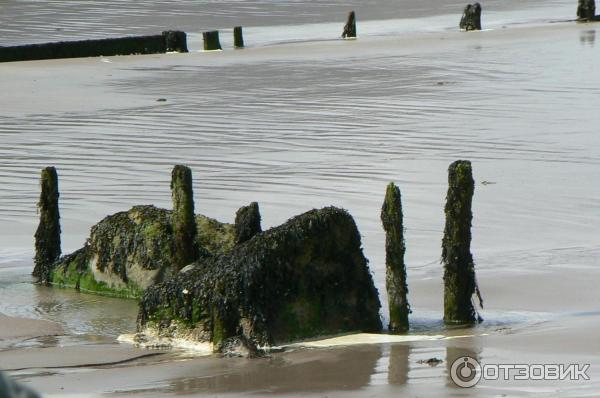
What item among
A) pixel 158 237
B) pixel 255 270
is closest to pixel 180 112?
pixel 158 237

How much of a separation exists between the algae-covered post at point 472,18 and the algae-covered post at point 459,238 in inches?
992

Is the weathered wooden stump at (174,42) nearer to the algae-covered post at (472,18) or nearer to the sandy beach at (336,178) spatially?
the sandy beach at (336,178)

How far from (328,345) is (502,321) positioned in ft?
4.11

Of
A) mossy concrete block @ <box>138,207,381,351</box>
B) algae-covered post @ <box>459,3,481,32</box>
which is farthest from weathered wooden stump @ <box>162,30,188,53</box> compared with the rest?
mossy concrete block @ <box>138,207,381,351</box>

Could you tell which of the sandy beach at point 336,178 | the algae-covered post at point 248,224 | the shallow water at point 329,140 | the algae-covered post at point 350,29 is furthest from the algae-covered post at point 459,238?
the algae-covered post at point 350,29

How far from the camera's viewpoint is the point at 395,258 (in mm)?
8164

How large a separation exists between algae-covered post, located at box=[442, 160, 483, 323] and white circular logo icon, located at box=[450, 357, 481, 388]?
104 cm

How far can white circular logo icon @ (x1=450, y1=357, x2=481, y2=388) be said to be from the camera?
Answer: 22.0 ft

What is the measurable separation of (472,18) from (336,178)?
20.2 metres

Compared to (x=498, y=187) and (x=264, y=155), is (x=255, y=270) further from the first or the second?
(x=264, y=155)

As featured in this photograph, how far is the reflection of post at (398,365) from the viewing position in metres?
6.93

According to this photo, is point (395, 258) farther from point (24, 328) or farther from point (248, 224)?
point (24, 328)

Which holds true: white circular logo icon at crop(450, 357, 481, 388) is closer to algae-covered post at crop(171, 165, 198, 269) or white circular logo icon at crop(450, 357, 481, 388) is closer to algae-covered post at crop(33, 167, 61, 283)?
algae-covered post at crop(171, 165, 198, 269)

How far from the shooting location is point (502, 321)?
846 cm
